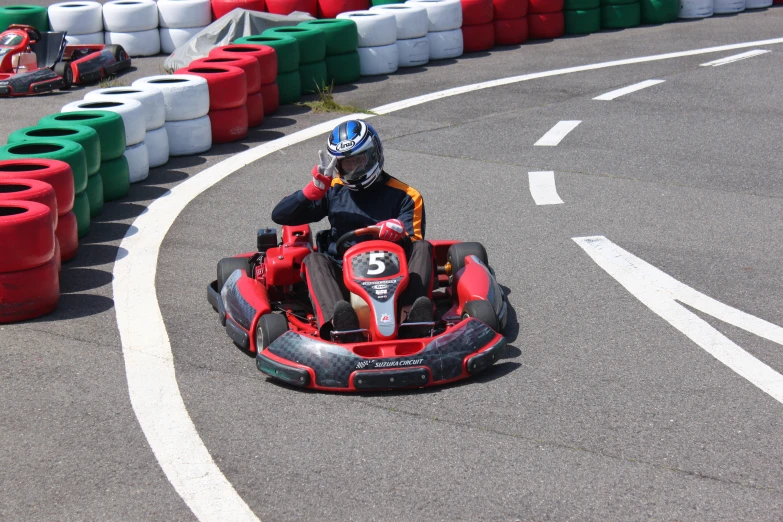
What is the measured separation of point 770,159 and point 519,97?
3.93 meters

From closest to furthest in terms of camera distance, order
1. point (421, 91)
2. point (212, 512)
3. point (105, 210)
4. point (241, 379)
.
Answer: point (212, 512) < point (241, 379) < point (105, 210) < point (421, 91)

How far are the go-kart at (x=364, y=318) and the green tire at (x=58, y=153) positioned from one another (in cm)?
200

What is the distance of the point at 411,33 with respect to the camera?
50.2ft

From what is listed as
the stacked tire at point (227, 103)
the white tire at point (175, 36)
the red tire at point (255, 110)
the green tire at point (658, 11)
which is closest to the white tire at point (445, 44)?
Result: the white tire at point (175, 36)

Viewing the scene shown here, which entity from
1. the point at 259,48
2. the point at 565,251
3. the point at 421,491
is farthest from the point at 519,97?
the point at 421,491

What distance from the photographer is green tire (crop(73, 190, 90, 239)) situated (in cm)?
812

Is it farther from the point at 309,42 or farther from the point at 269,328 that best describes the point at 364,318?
the point at 309,42

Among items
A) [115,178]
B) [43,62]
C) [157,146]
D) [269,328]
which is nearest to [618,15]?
[43,62]

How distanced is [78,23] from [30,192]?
10224 millimetres

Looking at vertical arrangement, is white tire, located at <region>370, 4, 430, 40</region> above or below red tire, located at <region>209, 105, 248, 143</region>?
above

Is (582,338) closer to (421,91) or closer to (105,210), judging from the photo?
(105,210)

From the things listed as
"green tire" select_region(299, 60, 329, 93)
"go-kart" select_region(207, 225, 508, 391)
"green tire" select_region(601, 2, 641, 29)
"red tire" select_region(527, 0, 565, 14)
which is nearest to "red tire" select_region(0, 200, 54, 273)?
"go-kart" select_region(207, 225, 508, 391)

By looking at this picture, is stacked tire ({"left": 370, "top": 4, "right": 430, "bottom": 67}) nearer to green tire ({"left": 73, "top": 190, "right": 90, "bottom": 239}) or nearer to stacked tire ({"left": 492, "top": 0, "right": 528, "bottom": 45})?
stacked tire ({"left": 492, "top": 0, "right": 528, "bottom": 45})

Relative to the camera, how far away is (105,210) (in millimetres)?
9133
